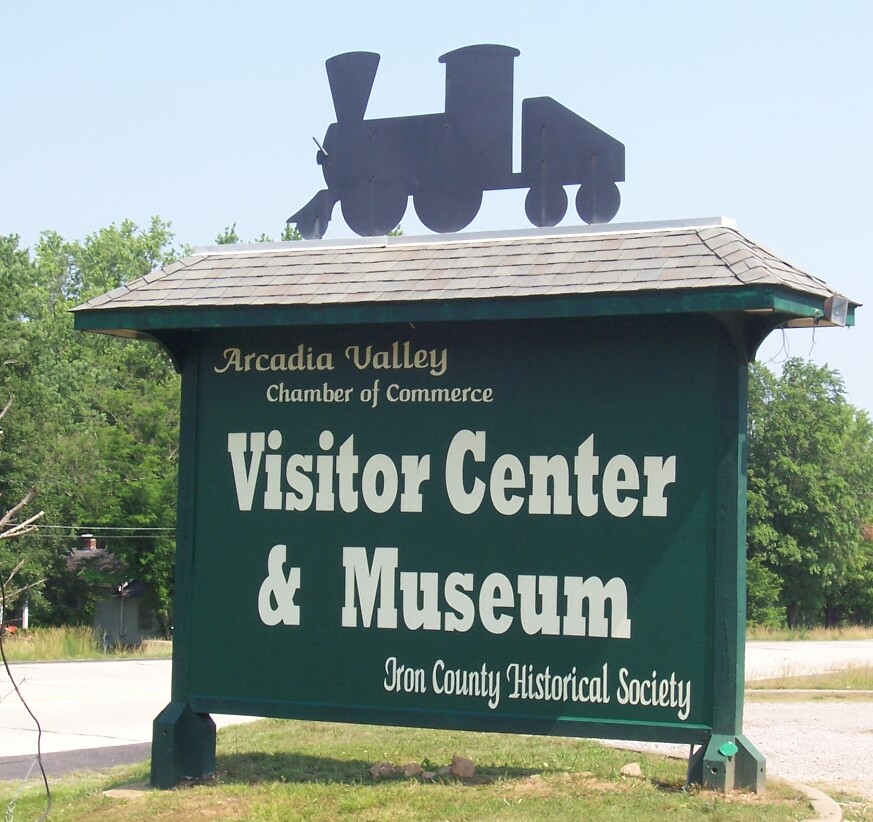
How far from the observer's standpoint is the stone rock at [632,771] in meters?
10.2

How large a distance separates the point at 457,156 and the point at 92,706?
1206cm

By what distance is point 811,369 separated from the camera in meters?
72.3

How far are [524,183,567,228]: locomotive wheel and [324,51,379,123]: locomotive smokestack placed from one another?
1.90 m

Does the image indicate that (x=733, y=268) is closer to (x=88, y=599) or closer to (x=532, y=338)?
(x=532, y=338)

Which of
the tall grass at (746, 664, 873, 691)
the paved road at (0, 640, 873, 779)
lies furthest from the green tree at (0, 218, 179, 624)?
the tall grass at (746, 664, 873, 691)

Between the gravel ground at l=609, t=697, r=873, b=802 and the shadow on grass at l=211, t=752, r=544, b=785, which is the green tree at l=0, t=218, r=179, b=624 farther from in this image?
the shadow on grass at l=211, t=752, r=544, b=785

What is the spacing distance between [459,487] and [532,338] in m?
1.31

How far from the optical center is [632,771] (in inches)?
408

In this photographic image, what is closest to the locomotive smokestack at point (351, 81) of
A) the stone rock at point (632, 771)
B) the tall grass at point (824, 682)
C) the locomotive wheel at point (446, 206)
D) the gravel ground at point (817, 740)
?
the locomotive wheel at point (446, 206)

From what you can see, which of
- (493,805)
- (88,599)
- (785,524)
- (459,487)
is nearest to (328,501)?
(459,487)

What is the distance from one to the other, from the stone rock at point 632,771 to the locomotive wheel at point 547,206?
455cm

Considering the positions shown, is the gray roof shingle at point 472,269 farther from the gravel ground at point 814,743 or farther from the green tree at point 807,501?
the green tree at point 807,501

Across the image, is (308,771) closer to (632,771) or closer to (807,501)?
(632,771)

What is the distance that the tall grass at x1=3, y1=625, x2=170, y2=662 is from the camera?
3381 cm
